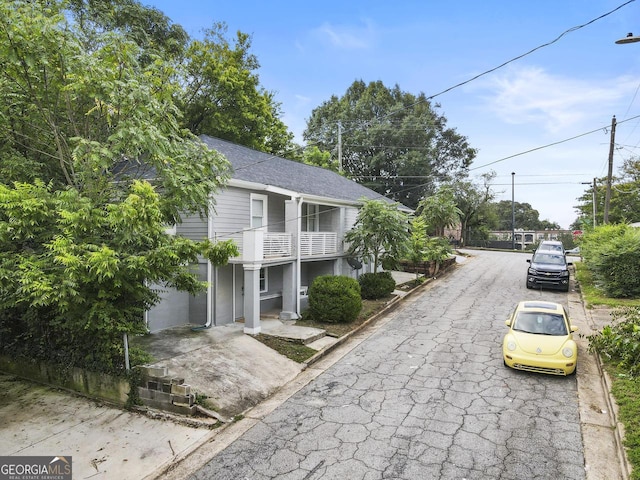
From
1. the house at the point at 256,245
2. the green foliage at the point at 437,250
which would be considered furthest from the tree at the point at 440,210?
the house at the point at 256,245

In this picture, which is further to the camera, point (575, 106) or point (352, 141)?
point (352, 141)

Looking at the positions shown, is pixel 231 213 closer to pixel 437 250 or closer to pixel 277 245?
pixel 277 245

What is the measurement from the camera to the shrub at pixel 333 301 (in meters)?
13.9

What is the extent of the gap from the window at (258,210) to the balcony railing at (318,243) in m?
1.60

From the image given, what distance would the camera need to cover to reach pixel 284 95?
103 feet

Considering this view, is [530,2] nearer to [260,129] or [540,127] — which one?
[540,127]

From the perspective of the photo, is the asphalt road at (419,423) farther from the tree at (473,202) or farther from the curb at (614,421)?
the tree at (473,202)

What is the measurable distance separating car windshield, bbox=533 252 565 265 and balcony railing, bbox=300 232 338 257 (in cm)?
1137

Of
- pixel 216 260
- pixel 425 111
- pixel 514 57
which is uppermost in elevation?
pixel 425 111

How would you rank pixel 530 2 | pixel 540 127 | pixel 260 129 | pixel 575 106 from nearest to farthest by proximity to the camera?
1. pixel 530 2
2. pixel 575 106
3. pixel 540 127
4. pixel 260 129

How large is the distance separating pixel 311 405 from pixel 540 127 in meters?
19.3

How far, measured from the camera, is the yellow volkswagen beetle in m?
8.95

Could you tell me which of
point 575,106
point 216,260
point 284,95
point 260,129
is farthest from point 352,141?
point 216,260

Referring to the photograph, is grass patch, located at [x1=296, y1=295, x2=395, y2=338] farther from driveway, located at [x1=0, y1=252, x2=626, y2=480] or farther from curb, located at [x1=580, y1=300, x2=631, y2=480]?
curb, located at [x1=580, y1=300, x2=631, y2=480]
